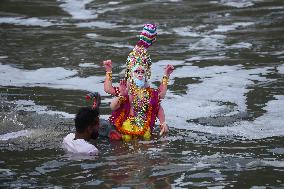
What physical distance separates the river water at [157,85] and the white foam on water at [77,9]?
0.14ft

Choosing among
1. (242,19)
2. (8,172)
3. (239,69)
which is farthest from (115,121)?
(242,19)

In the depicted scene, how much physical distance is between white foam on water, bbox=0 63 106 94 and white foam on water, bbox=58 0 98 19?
27.2 feet

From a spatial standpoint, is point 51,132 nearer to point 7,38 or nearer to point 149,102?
point 149,102

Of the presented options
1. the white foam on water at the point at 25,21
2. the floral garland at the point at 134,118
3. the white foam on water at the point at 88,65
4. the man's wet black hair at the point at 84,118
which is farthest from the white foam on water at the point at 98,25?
the man's wet black hair at the point at 84,118

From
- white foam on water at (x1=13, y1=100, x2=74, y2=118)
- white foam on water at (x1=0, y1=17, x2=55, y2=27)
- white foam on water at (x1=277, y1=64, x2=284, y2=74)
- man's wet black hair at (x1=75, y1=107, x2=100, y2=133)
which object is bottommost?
white foam on water at (x1=13, y1=100, x2=74, y2=118)

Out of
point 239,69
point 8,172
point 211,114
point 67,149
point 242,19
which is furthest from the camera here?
point 242,19

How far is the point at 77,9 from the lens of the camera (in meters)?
27.1

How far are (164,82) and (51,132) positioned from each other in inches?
78.0

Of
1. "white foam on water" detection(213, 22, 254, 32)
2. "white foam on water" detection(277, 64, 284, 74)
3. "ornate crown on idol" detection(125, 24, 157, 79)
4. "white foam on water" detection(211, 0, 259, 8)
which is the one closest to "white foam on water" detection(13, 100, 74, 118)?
"ornate crown on idol" detection(125, 24, 157, 79)

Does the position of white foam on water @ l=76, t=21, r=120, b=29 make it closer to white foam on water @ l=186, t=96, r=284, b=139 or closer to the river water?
the river water

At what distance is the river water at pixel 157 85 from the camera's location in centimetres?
927

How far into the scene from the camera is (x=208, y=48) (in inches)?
773

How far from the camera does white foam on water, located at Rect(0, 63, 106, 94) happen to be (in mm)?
15555

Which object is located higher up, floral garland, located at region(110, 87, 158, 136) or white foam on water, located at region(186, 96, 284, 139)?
floral garland, located at region(110, 87, 158, 136)
